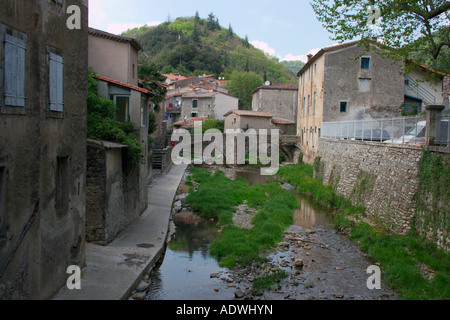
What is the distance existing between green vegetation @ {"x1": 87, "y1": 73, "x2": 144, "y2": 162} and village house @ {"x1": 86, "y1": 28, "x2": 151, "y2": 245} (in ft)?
1.26

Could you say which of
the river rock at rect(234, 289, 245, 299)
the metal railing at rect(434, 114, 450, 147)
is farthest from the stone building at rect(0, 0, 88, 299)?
the metal railing at rect(434, 114, 450, 147)

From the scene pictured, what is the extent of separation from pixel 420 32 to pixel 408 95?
2084cm

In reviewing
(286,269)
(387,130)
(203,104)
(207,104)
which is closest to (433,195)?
(286,269)

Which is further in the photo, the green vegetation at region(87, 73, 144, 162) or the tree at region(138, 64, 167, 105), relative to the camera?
the tree at region(138, 64, 167, 105)

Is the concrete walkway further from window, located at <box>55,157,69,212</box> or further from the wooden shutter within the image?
the wooden shutter

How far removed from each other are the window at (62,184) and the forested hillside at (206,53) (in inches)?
2321

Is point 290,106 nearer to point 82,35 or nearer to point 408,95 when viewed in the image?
point 408,95

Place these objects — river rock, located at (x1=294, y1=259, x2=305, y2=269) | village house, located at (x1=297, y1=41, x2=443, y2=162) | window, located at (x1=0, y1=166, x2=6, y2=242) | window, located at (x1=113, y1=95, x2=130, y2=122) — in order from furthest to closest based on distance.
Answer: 1. village house, located at (x1=297, y1=41, x2=443, y2=162)
2. window, located at (x1=113, y1=95, x2=130, y2=122)
3. river rock, located at (x1=294, y1=259, x2=305, y2=269)
4. window, located at (x1=0, y1=166, x2=6, y2=242)

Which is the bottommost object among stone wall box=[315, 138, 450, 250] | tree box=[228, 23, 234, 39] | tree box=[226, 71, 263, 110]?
stone wall box=[315, 138, 450, 250]

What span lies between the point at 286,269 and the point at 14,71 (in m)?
9.48

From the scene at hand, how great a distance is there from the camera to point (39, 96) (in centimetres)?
793

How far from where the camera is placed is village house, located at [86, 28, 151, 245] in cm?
1281

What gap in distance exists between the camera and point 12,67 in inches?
270
